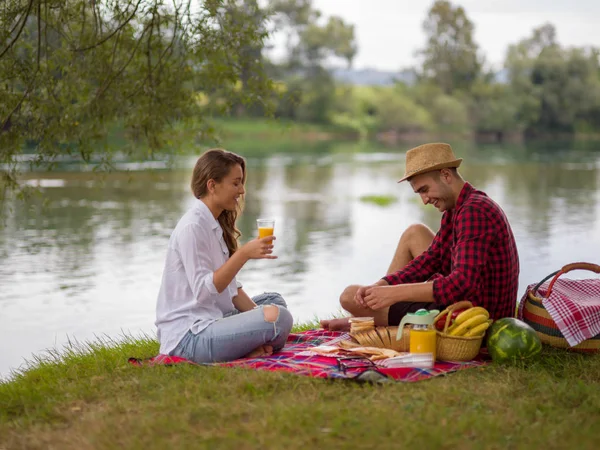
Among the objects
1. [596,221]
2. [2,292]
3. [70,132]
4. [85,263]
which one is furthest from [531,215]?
[70,132]

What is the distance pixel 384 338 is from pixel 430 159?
1139 mm

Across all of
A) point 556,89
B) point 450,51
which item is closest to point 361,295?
point 556,89

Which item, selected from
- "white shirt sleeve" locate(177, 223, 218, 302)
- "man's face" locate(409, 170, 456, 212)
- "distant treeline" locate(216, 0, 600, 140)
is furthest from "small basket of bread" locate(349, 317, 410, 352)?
"distant treeline" locate(216, 0, 600, 140)

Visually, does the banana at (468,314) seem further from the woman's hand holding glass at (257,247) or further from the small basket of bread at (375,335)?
the woman's hand holding glass at (257,247)

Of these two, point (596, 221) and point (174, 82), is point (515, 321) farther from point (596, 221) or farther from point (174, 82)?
point (596, 221)

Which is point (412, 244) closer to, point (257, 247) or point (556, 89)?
point (257, 247)

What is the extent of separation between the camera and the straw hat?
4797 millimetres

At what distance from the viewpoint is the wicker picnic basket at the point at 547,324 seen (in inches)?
192

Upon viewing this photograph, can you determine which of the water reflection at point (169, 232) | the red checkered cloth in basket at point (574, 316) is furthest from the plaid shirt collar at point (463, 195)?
the water reflection at point (169, 232)

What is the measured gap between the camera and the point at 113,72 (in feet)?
22.8

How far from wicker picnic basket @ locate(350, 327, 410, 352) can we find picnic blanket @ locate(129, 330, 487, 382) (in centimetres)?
30

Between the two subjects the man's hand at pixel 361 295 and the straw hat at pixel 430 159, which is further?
the man's hand at pixel 361 295

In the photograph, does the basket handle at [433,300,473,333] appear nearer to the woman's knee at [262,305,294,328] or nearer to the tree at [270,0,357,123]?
the woman's knee at [262,305,294,328]

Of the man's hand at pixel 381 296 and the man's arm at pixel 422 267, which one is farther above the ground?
the man's arm at pixel 422 267
